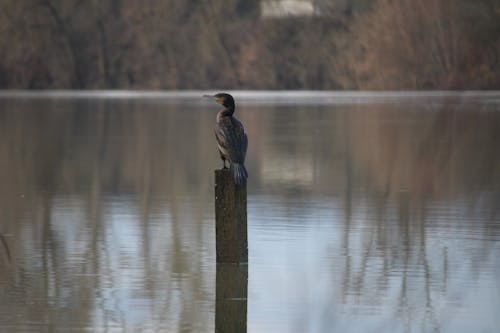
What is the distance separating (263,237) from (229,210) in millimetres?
1919

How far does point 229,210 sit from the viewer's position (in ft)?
24.8

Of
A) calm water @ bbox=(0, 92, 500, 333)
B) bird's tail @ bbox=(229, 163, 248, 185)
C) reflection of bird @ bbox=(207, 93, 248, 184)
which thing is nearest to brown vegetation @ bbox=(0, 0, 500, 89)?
calm water @ bbox=(0, 92, 500, 333)

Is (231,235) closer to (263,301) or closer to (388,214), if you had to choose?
(263,301)

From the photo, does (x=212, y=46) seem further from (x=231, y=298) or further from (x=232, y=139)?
(x=231, y=298)

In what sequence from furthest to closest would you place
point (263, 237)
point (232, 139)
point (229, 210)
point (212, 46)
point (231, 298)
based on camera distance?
1. point (212, 46)
2. point (263, 237)
3. point (232, 139)
4. point (229, 210)
5. point (231, 298)

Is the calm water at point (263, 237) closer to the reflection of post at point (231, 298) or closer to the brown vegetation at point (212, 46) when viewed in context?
the reflection of post at point (231, 298)

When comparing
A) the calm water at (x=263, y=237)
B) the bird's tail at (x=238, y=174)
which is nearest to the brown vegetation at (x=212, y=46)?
the calm water at (x=263, y=237)

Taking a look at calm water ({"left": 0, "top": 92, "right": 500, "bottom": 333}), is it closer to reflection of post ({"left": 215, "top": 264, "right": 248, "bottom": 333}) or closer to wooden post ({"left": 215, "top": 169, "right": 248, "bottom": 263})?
reflection of post ({"left": 215, "top": 264, "right": 248, "bottom": 333})

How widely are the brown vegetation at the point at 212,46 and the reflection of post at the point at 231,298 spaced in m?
39.6

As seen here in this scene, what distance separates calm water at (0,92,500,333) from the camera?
6.75 meters

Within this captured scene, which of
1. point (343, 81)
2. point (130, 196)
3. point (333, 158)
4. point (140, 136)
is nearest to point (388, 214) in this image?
point (130, 196)

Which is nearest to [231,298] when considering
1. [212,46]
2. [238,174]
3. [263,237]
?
[238,174]

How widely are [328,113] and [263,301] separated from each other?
25477mm

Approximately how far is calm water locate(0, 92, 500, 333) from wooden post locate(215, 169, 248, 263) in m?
0.20
